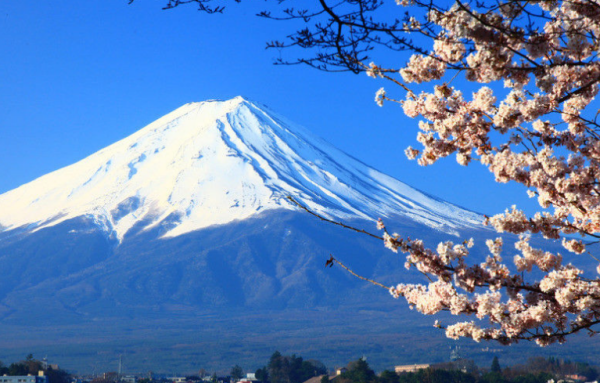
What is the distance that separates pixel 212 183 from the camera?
520 ft

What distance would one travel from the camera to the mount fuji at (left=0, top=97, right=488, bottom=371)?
4656 inches

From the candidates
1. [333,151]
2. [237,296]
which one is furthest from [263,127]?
[237,296]

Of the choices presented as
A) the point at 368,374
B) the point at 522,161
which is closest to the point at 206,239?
the point at 368,374

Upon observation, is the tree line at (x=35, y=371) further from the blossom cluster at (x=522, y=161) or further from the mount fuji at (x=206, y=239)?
the mount fuji at (x=206, y=239)

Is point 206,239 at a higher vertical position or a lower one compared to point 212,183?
lower

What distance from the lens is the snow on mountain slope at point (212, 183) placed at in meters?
149

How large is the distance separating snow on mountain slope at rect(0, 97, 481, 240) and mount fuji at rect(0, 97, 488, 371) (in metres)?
0.32

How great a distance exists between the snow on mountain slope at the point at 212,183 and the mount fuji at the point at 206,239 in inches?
12.5

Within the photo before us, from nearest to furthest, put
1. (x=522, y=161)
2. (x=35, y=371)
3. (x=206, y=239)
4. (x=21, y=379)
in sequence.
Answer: (x=522, y=161) → (x=21, y=379) → (x=35, y=371) → (x=206, y=239)

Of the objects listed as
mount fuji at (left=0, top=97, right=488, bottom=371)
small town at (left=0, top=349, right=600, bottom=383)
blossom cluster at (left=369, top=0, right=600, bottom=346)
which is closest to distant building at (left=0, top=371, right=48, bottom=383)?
small town at (left=0, top=349, right=600, bottom=383)

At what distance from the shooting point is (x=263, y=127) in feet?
559

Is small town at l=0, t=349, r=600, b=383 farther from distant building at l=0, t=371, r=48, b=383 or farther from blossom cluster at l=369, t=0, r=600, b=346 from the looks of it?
blossom cluster at l=369, t=0, r=600, b=346

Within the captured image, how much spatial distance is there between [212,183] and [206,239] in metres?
15.2

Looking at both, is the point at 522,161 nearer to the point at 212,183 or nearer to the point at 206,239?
the point at 206,239
